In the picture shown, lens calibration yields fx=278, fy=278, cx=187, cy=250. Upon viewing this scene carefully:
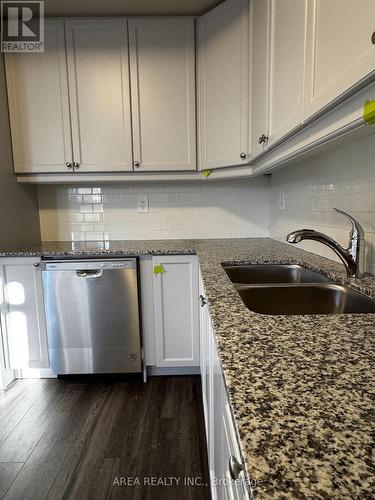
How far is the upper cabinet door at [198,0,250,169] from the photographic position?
64.3 inches

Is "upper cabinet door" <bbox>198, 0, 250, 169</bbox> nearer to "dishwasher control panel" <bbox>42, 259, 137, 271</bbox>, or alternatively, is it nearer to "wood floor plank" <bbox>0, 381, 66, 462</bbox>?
"dishwasher control panel" <bbox>42, 259, 137, 271</bbox>

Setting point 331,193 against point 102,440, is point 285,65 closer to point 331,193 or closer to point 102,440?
point 331,193

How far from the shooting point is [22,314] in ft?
5.93

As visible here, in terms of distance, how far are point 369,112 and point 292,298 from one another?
2.14 ft

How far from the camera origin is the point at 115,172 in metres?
1.96

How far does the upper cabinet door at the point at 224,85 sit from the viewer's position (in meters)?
1.63

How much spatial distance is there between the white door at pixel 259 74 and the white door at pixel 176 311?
2.60 feet

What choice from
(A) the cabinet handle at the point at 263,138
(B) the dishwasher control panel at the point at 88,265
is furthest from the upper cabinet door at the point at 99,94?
(A) the cabinet handle at the point at 263,138

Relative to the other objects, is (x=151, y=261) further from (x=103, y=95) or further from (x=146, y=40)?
(x=146, y=40)

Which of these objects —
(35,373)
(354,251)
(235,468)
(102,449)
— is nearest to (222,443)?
(235,468)

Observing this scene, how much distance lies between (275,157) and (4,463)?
6.18 ft

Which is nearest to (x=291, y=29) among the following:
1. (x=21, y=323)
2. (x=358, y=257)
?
(x=358, y=257)

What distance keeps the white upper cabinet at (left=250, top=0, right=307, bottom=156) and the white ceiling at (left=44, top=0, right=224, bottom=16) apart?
45 cm

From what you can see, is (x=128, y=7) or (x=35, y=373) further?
(x=35, y=373)
